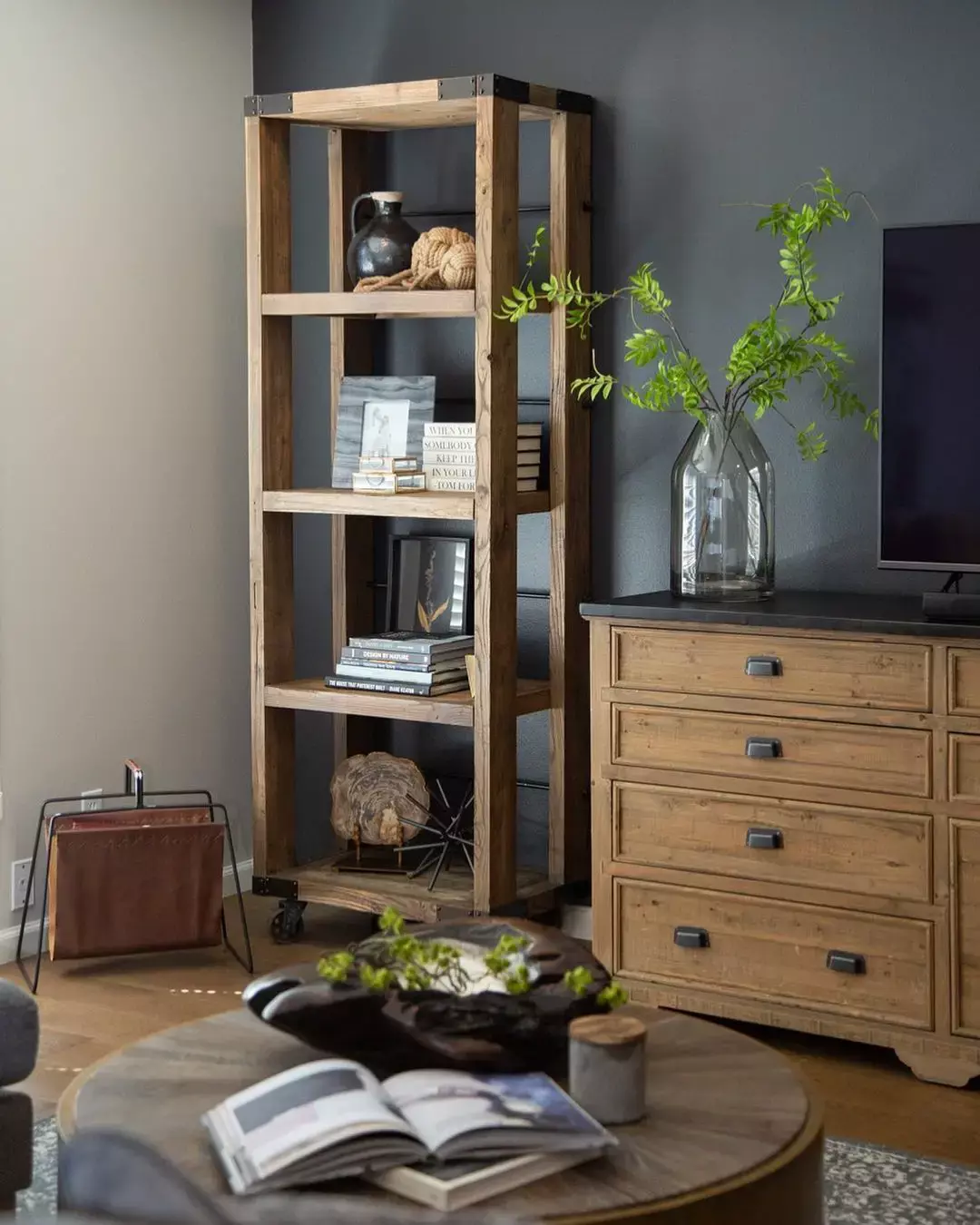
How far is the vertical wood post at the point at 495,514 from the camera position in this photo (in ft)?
12.0

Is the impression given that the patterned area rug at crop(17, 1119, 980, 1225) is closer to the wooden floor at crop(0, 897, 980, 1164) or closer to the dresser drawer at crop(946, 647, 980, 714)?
the wooden floor at crop(0, 897, 980, 1164)

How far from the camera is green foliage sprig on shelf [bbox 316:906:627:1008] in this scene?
6.73ft

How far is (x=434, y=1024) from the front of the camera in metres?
1.99

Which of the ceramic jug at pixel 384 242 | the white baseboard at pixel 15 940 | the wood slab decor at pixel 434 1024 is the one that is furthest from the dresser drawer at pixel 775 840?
the white baseboard at pixel 15 940

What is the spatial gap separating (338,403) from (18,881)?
142 centimetres

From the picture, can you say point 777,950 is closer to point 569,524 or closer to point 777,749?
point 777,749

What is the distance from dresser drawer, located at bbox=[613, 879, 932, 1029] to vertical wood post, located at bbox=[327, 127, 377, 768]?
3.75 feet

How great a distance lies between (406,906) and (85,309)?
5.49 feet

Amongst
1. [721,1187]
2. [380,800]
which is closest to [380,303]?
[380,800]

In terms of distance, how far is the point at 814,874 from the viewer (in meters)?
3.28

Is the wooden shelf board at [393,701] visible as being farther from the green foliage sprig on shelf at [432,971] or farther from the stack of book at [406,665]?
the green foliage sprig on shelf at [432,971]

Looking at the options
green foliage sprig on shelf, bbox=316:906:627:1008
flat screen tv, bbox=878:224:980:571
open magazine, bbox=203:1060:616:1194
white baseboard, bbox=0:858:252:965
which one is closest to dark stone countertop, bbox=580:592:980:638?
flat screen tv, bbox=878:224:980:571

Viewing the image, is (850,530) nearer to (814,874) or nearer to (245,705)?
(814,874)

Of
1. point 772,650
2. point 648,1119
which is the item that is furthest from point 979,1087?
point 648,1119
